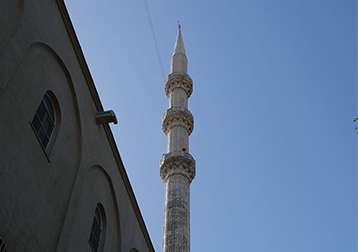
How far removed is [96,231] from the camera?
10.2m

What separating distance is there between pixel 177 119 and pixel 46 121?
49.8 ft

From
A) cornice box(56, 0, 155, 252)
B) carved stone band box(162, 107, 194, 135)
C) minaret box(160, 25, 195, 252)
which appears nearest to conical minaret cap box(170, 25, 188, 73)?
minaret box(160, 25, 195, 252)

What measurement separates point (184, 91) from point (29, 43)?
17784 millimetres

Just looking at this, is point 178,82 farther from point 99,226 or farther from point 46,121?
point 46,121

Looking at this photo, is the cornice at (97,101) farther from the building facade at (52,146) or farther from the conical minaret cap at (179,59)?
the conical minaret cap at (179,59)

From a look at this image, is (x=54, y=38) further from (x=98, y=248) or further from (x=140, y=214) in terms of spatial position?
(x=140, y=214)

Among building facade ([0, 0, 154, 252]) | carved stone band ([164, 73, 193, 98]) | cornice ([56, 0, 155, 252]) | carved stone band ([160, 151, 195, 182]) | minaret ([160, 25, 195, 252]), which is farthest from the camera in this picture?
carved stone band ([164, 73, 193, 98])

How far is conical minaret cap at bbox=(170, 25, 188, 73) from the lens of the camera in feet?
89.3

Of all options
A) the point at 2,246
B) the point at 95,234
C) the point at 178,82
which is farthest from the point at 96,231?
the point at 178,82

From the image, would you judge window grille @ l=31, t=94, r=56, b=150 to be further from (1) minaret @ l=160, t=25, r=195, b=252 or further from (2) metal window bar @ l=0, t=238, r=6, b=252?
(1) minaret @ l=160, t=25, r=195, b=252

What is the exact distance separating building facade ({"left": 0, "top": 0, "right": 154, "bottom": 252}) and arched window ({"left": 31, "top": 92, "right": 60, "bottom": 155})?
2cm

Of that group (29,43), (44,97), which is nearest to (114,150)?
(44,97)

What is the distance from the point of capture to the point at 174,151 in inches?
885

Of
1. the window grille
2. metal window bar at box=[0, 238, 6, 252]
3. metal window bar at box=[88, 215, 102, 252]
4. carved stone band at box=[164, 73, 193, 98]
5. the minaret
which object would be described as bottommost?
metal window bar at box=[0, 238, 6, 252]
